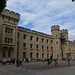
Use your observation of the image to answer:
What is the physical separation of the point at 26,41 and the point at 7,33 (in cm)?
893

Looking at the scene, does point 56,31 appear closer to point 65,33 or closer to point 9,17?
point 65,33

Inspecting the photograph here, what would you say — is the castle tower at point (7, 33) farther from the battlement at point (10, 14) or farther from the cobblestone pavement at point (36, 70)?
the cobblestone pavement at point (36, 70)

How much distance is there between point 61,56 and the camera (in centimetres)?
4644

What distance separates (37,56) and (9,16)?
18088 millimetres

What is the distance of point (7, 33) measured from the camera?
90.0 feet

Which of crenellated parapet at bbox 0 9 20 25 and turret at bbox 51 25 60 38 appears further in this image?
turret at bbox 51 25 60 38

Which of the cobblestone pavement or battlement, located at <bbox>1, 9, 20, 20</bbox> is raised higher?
battlement, located at <bbox>1, 9, 20, 20</bbox>

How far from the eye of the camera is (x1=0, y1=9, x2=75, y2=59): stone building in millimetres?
27208

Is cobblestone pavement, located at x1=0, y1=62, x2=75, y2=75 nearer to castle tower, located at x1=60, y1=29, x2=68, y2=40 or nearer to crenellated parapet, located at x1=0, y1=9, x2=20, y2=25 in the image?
crenellated parapet, located at x1=0, y1=9, x2=20, y2=25

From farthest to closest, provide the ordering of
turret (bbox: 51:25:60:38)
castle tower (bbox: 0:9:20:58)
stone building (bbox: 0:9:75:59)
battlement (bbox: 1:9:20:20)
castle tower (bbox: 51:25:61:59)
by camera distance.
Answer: turret (bbox: 51:25:60:38)
castle tower (bbox: 51:25:61:59)
battlement (bbox: 1:9:20:20)
stone building (bbox: 0:9:75:59)
castle tower (bbox: 0:9:20:58)

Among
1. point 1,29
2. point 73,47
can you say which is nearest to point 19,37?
point 1,29

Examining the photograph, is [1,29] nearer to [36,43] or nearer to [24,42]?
[24,42]

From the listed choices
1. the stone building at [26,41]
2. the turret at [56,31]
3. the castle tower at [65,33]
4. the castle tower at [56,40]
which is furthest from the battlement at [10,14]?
the castle tower at [65,33]

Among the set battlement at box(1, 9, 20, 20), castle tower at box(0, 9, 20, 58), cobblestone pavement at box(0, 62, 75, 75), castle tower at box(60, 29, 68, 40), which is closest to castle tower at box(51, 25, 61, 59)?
castle tower at box(60, 29, 68, 40)
